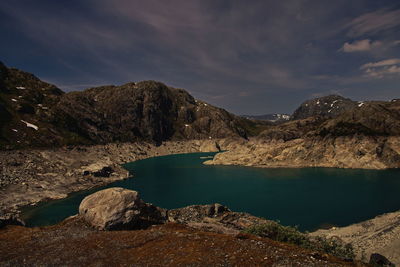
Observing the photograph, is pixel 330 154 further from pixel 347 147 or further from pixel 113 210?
pixel 113 210

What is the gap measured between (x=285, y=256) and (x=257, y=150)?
159351 mm

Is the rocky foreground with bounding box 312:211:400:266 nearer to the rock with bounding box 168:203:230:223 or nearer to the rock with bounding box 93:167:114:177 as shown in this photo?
the rock with bounding box 168:203:230:223

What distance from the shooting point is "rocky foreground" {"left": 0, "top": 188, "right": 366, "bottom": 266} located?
16172 mm

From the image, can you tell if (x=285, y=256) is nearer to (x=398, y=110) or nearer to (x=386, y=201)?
(x=386, y=201)

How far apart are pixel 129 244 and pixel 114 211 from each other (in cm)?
587

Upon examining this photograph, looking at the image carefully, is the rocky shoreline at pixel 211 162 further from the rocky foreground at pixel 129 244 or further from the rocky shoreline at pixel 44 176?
the rocky foreground at pixel 129 244

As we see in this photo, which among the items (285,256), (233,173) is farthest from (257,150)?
(285,256)

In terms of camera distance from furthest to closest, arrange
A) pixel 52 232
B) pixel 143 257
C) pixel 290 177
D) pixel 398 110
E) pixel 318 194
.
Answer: pixel 398 110, pixel 290 177, pixel 318 194, pixel 52 232, pixel 143 257

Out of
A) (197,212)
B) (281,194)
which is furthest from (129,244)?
(281,194)

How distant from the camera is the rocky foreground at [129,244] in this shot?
16172 millimetres

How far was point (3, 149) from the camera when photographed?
121 m

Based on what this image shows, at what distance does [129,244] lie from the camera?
19.6 meters

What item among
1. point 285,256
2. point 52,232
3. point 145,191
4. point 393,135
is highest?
point 393,135

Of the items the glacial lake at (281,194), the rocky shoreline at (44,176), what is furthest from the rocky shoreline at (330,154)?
the rocky shoreline at (44,176)
